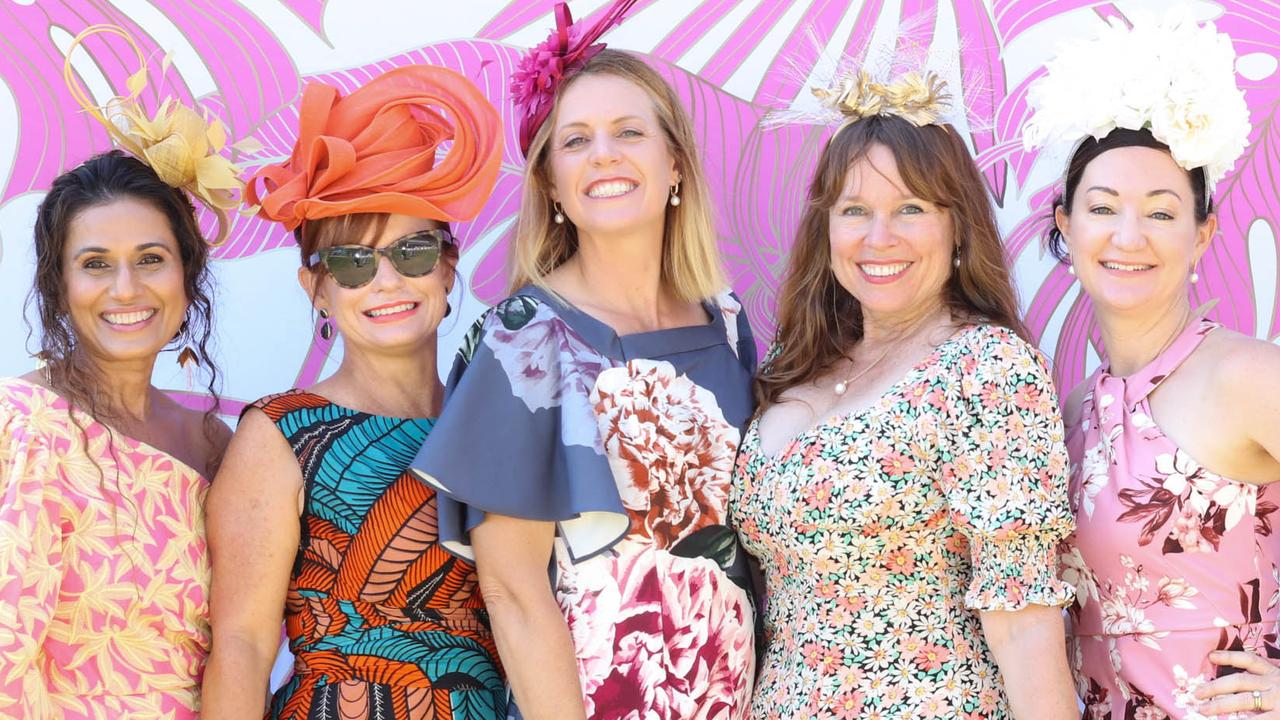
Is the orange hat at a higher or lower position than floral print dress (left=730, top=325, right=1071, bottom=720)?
higher

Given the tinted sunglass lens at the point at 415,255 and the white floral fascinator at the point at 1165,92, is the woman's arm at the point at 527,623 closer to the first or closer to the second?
the tinted sunglass lens at the point at 415,255

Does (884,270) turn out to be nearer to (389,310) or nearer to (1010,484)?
(1010,484)

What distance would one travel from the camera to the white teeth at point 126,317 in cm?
307

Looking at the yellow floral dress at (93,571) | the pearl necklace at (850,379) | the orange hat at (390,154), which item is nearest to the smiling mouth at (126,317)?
the yellow floral dress at (93,571)

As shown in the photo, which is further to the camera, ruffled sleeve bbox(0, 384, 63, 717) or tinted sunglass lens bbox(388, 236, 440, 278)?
tinted sunglass lens bbox(388, 236, 440, 278)

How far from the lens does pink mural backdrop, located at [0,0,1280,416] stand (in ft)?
12.9

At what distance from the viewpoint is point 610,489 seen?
289cm

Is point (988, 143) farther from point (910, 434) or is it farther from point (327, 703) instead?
point (327, 703)

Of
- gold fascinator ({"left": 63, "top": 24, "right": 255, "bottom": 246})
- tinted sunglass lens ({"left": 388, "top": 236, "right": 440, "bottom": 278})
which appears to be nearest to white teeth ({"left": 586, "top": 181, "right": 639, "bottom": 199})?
tinted sunglass lens ({"left": 388, "top": 236, "right": 440, "bottom": 278})

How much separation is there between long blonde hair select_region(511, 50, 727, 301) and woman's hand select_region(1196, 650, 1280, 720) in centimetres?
155

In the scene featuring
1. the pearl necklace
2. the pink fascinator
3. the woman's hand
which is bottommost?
the woman's hand

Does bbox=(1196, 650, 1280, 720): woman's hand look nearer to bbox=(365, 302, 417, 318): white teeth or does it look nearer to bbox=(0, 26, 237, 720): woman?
bbox=(365, 302, 417, 318): white teeth

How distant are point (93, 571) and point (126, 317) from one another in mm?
631

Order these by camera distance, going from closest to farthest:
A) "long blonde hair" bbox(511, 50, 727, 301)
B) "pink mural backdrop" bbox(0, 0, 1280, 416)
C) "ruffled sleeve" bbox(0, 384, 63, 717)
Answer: "ruffled sleeve" bbox(0, 384, 63, 717) < "long blonde hair" bbox(511, 50, 727, 301) < "pink mural backdrop" bbox(0, 0, 1280, 416)
